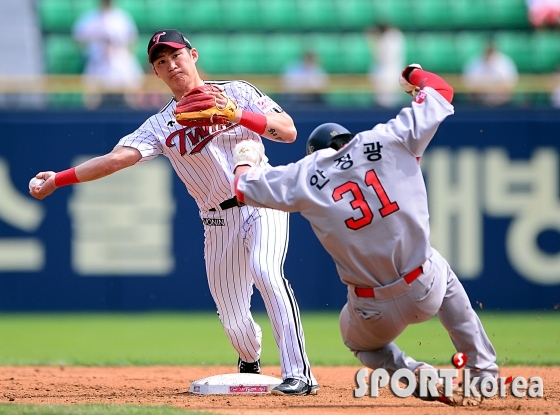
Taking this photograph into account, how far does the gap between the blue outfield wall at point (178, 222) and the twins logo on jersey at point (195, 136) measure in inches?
183

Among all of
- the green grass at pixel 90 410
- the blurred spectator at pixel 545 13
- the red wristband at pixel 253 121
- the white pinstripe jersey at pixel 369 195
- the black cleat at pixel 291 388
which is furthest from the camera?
the blurred spectator at pixel 545 13

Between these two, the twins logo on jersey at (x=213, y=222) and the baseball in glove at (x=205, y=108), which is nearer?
the baseball in glove at (x=205, y=108)

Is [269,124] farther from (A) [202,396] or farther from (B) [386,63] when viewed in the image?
(B) [386,63]

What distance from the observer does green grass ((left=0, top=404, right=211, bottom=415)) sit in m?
4.42

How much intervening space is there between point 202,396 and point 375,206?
168cm

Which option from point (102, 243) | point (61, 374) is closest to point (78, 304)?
point (102, 243)

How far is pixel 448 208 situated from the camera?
10000 millimetres

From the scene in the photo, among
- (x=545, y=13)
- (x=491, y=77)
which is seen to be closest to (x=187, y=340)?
(x=491, y=77)

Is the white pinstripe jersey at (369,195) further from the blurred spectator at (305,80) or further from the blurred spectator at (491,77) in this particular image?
the blurred spectator at (491,77)

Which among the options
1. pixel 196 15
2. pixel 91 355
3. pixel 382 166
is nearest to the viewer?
pixel 382 166

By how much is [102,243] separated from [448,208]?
3520 mm

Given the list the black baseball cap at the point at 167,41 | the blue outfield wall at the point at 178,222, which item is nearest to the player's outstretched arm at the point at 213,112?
the black baseball cap at the point at 167,41

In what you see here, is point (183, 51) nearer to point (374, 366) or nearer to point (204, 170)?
point (204, 170)

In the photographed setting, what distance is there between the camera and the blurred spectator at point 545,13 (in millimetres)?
12617
